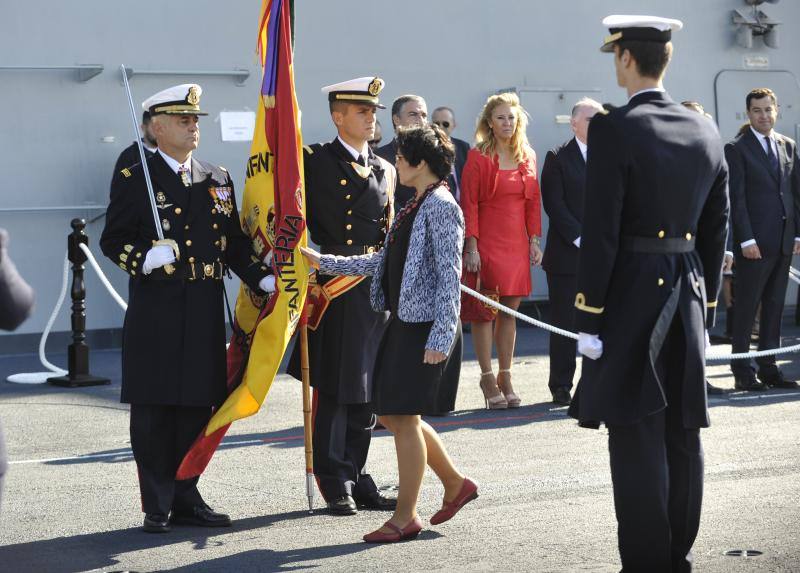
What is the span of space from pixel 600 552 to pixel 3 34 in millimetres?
9195

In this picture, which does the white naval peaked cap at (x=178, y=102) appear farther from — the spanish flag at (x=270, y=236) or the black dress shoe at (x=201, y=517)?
the black dress shoe at (x=201, y=517)

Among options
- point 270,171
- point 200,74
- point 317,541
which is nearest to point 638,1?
point 200,74

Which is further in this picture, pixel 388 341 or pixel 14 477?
pixel 14 477

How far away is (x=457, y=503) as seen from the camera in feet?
20.3

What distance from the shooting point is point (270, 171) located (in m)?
6.74

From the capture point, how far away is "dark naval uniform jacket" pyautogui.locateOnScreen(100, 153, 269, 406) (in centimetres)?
637

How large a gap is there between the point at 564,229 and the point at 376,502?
3591 mm

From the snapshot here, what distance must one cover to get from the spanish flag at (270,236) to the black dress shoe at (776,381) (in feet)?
16.5

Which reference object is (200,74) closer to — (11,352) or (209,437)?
(11,352)

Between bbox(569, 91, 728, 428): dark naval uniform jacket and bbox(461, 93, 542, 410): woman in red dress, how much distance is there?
469 cm

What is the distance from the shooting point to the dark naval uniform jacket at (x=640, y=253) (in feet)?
15.9

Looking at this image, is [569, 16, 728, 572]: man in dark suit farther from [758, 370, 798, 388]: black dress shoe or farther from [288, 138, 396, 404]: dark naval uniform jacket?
[758, 370, 798, 388]: black dress shoe

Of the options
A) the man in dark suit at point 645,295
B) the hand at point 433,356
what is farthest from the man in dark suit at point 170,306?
the man in dark suit at point 645,295

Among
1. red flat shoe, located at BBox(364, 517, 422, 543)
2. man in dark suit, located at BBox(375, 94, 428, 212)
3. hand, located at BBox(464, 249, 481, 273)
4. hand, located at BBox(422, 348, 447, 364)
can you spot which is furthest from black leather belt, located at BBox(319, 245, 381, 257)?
hand, located at BBox(464, 249, 481, 273)
